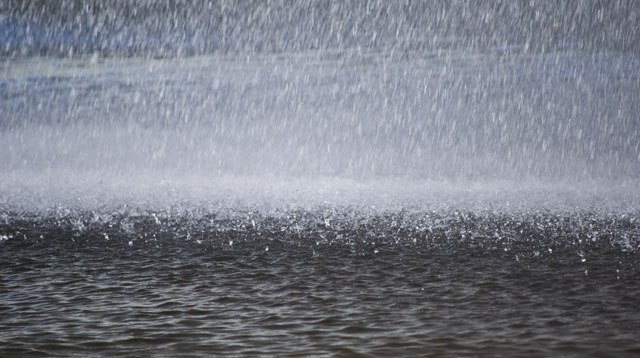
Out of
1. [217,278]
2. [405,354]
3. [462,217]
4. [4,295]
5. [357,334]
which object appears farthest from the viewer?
[462,217]

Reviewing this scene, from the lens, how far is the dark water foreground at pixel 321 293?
39.8 ft

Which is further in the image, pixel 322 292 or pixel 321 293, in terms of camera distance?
pixel 322 292

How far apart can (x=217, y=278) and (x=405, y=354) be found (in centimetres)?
921

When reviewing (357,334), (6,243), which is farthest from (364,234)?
(357,334)

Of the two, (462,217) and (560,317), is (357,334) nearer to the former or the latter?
(560,317)

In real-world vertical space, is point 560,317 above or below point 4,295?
above

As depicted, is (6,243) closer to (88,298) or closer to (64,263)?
(64,263)

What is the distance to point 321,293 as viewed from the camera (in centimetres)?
1694

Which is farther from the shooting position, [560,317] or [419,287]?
[419,287]

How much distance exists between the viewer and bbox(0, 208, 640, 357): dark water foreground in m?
12.1

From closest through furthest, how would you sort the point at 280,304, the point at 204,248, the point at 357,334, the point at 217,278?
the point at 357,334
the point at 280,304
the point at 217,278
the point at 204,248

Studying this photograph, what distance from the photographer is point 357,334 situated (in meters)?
12.7

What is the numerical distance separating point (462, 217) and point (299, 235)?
15.4 meters

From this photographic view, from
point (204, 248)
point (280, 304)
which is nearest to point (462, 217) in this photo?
point (204, 248)
